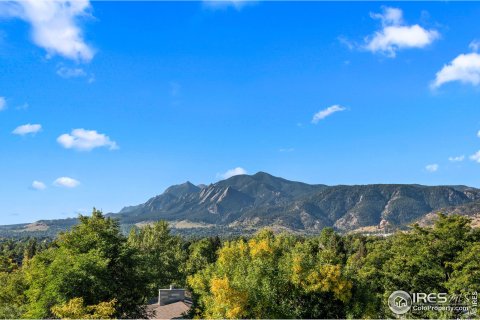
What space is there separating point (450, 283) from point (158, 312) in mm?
26771

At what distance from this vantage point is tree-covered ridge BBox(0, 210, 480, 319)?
82.9 feet

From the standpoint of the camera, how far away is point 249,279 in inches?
1022

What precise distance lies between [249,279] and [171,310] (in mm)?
15875

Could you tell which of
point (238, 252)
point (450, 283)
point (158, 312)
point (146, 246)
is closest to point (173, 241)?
point (146, 246)

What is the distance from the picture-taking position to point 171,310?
3853cm

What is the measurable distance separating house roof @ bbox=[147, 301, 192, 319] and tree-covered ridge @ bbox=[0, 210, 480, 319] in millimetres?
1905

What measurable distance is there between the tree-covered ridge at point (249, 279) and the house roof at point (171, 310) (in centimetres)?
190

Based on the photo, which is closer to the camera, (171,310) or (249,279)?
(249,279)

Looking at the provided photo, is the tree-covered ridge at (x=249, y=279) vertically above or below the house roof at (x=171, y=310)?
above

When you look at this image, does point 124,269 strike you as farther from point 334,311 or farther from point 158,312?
point 334,311

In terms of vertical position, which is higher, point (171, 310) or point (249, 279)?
point (249, 279)

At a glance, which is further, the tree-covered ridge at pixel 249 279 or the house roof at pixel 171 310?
the house roof at pixel 171 310

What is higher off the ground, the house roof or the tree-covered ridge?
the tree-covered ridge

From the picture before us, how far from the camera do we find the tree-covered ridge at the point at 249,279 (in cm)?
2527
